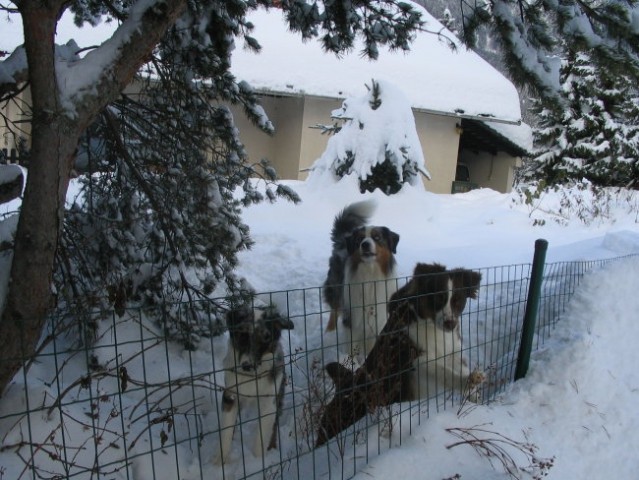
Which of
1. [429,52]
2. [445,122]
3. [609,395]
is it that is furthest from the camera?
[429,52]

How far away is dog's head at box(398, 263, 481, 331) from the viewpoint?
12.6ft

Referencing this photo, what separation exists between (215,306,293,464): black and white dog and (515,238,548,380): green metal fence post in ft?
5.89

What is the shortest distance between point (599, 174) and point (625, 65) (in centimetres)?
2086

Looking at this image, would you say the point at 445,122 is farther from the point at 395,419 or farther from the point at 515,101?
the point at 395,419

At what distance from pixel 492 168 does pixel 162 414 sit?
72.9 feet

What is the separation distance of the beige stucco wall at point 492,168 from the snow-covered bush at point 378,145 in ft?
41.4

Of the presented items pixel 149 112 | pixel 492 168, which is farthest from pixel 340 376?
pixel 492 168

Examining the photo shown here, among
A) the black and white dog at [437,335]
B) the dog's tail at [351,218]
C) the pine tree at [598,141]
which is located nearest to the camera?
the black and white dog at [437,335]

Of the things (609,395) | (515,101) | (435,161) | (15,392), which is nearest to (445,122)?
(435,161)

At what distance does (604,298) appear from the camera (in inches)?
197

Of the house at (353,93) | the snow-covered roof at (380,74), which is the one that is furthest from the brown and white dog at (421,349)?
the snow-covered roof at (380,74)

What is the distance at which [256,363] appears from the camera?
10.4ft

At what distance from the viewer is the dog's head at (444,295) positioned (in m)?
3.83

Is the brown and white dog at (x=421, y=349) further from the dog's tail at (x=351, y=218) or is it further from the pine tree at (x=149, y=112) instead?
the dog's tail at (x=351, y=218)
